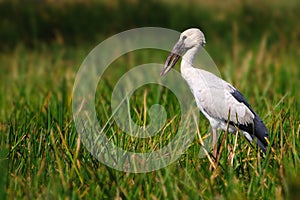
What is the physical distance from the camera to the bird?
2900 mm

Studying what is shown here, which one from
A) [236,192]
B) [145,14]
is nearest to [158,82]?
[236,192]

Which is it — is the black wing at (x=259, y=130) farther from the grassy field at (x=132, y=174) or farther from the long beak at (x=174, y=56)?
→ the long beak at (x=174, y=56)

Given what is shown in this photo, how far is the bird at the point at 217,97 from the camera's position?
9.52 feet

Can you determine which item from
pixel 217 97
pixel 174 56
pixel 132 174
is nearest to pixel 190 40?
pixel 174 56

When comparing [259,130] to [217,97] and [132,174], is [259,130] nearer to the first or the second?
[217,97]

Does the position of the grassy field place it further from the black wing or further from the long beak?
the long beak

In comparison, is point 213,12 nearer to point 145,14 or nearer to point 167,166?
point 145,14

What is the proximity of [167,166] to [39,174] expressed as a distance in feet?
1.71

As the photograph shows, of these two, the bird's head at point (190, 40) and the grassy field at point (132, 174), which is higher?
the bird's head at point (190, 40)

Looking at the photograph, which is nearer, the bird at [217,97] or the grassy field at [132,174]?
the grassy field at [132,174]

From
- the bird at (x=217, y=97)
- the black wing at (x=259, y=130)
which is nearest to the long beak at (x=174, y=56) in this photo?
the bird at (x=217, y=97)

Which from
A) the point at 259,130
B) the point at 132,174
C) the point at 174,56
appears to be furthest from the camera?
the point at 174,56

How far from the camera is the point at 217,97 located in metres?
2.95

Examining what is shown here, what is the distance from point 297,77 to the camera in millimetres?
5551
